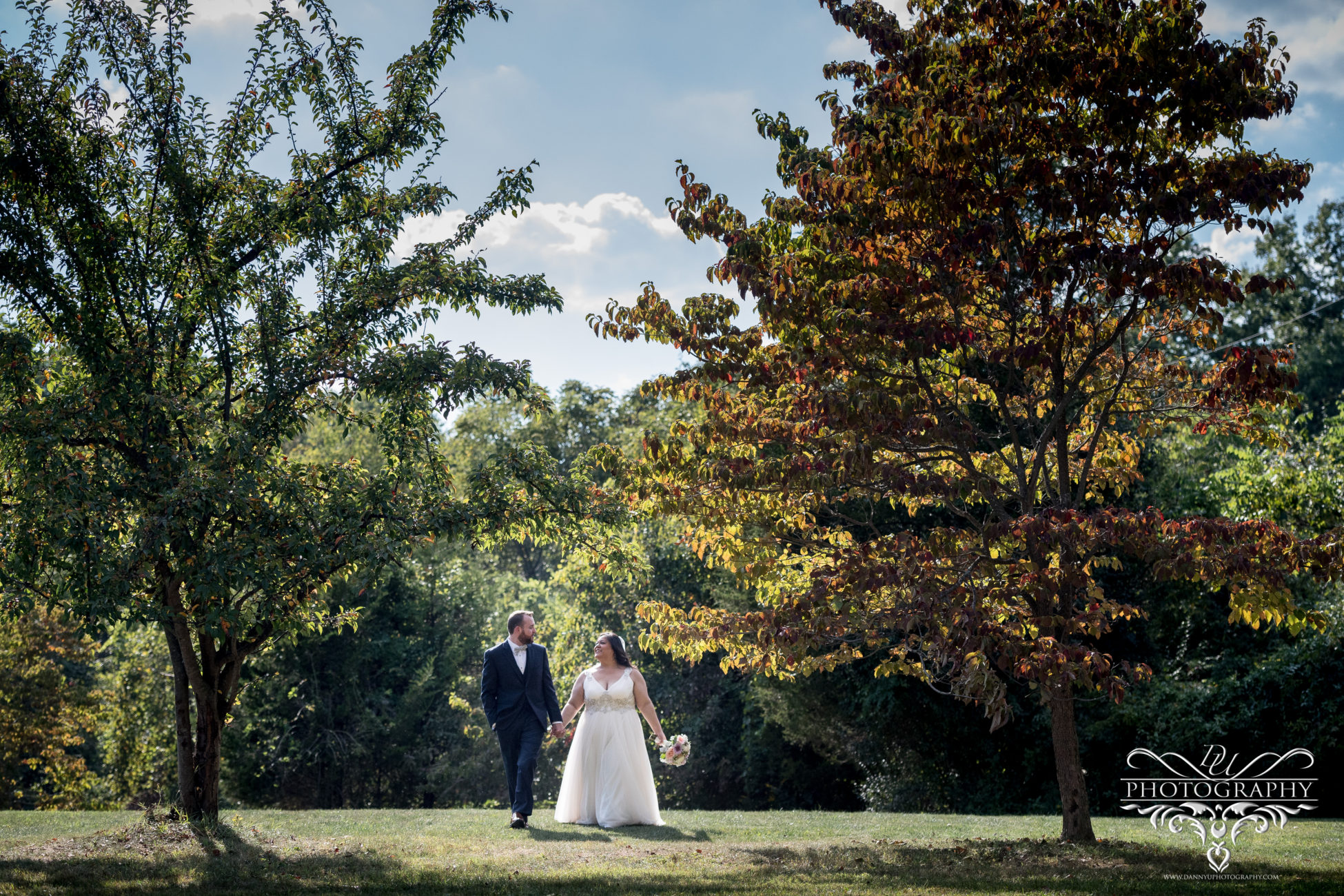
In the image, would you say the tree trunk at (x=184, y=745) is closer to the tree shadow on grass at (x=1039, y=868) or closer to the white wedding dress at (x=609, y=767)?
the white wedding dress at (x=609, y=767)

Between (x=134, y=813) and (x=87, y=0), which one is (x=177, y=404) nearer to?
(x=87, y=0)

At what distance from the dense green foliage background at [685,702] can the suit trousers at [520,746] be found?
1987 millimetres

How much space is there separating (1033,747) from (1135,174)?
13649 mm

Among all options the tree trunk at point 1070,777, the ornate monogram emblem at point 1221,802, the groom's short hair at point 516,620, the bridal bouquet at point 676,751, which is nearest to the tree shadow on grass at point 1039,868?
the tree trunk at point 1070,777

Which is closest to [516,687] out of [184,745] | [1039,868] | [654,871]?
[184,745]

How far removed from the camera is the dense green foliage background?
17.2 metres

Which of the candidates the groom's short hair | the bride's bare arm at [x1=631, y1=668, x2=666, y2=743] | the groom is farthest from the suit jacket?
the bride's bare arm at [x1=631, y1=668, x2=666, y2=743]

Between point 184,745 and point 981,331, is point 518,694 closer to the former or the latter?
point 184,745

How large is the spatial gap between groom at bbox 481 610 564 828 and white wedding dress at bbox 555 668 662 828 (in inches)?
20.9

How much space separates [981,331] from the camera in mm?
9742

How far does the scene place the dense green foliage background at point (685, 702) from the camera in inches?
679

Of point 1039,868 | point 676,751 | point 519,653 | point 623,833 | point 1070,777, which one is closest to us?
point 1039,868

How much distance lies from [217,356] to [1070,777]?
880cm

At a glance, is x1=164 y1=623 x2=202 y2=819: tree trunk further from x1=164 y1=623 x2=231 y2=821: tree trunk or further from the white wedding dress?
the white wedding dress
